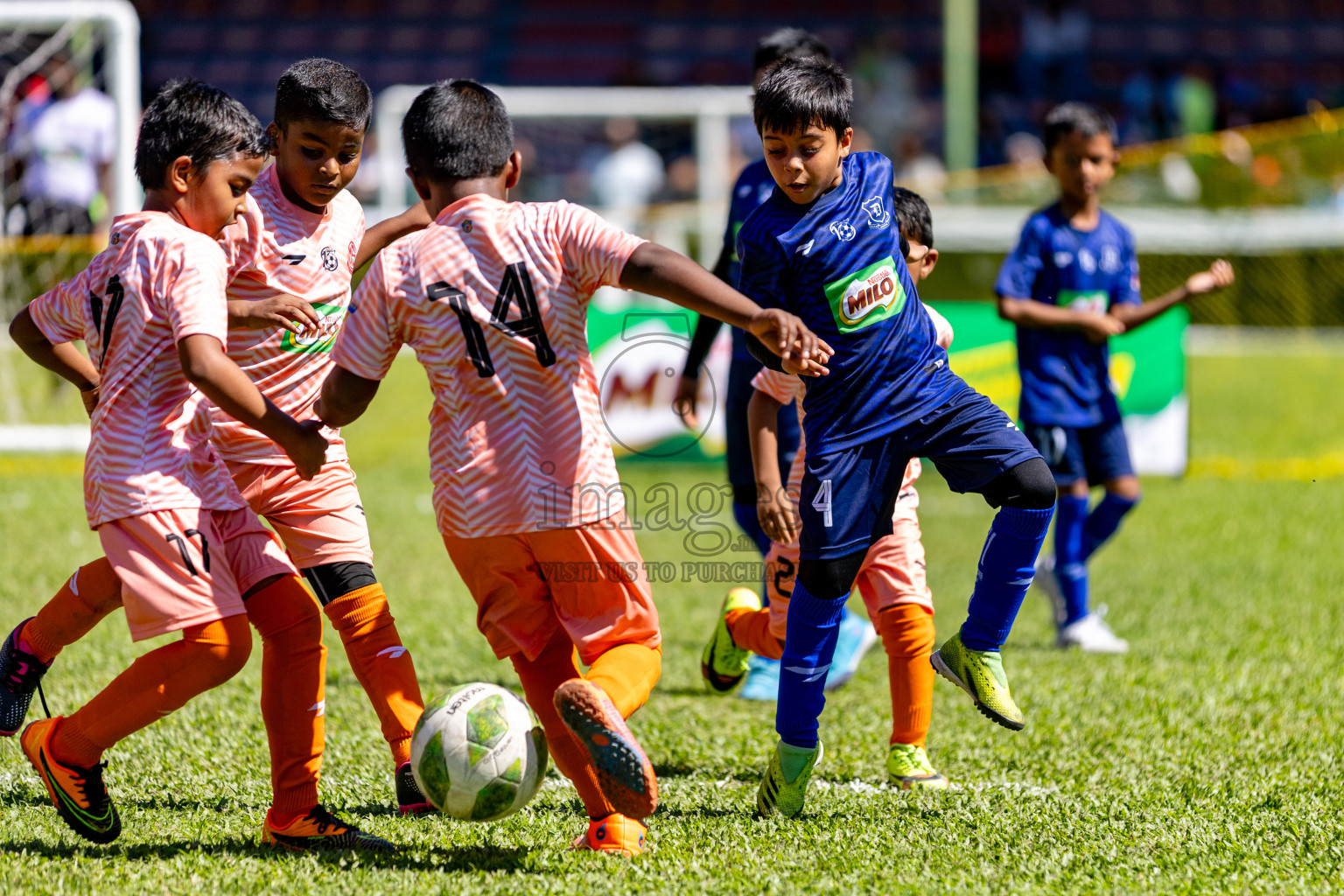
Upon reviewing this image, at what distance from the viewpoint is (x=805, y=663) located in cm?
392

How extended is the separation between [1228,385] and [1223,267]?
9296mm

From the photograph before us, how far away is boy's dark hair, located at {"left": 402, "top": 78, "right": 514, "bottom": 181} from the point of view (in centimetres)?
346

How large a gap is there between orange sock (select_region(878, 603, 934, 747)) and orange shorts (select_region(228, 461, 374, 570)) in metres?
1.54

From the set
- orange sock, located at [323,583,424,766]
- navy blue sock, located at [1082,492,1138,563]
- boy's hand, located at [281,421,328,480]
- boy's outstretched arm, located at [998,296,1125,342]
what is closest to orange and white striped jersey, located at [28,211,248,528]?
boy's hand, located at [281,421,328,480]

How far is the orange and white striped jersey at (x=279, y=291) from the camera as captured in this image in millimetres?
3869

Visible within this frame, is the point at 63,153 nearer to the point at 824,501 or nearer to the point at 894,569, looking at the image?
the point at 894,569

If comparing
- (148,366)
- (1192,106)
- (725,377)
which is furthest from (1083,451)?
(1192,106)

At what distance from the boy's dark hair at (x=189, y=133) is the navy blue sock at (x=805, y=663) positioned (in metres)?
1.84

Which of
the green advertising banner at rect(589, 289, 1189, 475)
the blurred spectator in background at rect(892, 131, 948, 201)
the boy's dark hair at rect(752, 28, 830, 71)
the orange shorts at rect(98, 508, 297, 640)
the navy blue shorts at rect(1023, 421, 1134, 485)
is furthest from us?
the blurred spectator in background at rect(892, 131, 948, 201)

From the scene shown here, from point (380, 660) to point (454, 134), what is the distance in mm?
1458

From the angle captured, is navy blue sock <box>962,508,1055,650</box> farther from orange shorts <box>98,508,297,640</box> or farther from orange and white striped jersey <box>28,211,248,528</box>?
orange and white striped jersey <box>28,211,248,528</box>

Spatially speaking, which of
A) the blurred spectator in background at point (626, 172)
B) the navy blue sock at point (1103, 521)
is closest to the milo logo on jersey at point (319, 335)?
the navy blue sock at point (1103, 521)

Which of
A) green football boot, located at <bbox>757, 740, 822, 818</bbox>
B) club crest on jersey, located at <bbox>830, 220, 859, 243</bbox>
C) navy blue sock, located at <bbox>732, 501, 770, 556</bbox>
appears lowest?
green football boot, located at <bbox>757, 740, 822, 818</bbox>

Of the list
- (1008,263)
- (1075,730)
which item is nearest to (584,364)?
(1075,730)
